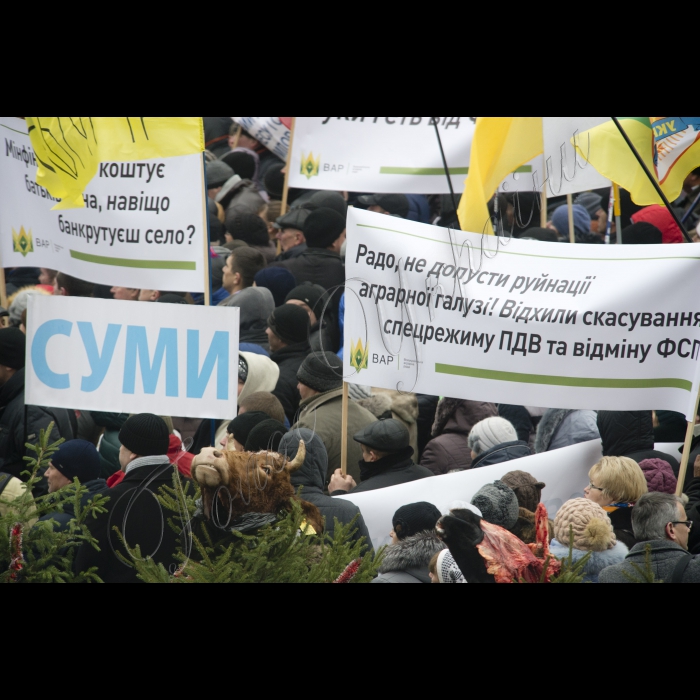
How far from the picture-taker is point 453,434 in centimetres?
541

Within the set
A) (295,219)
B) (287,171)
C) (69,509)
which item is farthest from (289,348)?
(287,171)

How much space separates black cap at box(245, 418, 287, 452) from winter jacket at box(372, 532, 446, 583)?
0.77 meters

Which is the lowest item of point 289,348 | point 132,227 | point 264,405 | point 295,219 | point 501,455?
point 501,455

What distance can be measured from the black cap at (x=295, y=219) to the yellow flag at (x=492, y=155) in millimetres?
2109

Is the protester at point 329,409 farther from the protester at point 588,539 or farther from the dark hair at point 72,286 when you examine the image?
the dark hair at point 72,286

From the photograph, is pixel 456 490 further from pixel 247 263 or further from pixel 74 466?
pixel 247 263

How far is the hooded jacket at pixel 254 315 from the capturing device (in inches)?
248

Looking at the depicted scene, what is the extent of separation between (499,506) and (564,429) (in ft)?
3.25

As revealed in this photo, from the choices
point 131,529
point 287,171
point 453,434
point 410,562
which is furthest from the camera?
point 287,171

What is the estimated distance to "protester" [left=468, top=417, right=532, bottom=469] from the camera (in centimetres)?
488

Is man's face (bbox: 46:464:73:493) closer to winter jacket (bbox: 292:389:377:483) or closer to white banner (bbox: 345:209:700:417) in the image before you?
winter jacket (bbox: 292:389:377:483)

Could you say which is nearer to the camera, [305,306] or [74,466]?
[74,466]

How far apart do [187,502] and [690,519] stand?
7.52 ft

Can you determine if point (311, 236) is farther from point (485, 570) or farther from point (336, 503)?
point (485, 570)
